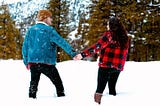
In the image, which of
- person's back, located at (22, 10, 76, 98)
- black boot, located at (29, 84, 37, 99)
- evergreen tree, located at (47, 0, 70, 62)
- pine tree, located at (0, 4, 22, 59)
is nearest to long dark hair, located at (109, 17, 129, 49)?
person's back, located at (22, 10, 76, 98)

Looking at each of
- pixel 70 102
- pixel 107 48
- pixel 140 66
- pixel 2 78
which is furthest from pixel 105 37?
pixel 140 66

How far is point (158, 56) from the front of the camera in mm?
36875

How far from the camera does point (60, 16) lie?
4238 centimetres

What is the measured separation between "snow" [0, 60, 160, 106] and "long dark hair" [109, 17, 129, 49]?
1.06 m

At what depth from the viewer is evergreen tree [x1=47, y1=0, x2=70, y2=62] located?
137ft

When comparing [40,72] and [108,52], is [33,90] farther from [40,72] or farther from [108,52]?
[108,52]

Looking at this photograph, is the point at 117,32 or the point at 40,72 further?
the point at 40,72

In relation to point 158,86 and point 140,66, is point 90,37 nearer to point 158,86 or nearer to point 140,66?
point 140,66

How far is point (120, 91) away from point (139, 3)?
26.7 meters

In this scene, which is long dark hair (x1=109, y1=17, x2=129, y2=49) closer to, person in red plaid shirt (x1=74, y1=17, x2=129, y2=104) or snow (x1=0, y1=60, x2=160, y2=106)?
person in red plaid shirt (x1=74, y1=17, x2=129, y2=104)

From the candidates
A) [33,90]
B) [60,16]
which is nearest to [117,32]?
[33,90]

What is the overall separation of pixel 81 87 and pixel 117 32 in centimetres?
297

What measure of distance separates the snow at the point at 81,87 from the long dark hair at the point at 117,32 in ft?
3.49

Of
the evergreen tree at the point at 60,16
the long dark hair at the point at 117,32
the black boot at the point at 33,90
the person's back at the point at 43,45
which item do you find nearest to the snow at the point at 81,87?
the black boot at the point at 33,90
